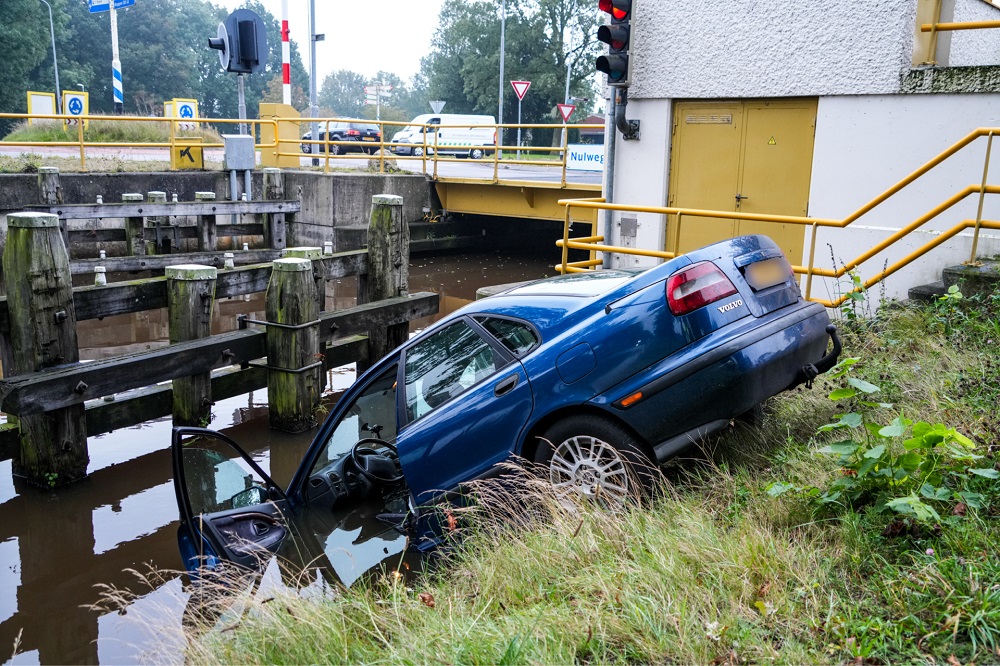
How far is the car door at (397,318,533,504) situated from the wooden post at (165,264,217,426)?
3.52 metres

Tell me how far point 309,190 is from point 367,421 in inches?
611

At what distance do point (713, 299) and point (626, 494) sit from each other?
1061mm

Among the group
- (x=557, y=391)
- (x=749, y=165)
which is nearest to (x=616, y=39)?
(x=749, y=165)

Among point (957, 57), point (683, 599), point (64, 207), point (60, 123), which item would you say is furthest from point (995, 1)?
point (60, 123)

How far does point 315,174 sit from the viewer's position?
20.2 meters

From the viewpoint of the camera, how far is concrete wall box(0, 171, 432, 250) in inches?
687

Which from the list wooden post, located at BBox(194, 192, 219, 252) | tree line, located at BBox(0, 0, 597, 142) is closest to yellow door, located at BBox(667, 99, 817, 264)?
wooden post, located at BBox(194, 192, 219, 252)

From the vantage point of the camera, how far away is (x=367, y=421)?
5.64 metres

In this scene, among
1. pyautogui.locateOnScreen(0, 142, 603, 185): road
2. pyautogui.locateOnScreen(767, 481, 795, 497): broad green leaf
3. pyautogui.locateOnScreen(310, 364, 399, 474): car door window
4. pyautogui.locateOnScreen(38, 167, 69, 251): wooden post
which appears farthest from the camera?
pyautogui.locateOnScreen(0, 142, 603, 185): road

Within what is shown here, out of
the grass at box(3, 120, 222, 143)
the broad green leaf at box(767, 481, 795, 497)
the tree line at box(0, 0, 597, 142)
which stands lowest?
the broad green leaf at box(767, 481, 795, 497)

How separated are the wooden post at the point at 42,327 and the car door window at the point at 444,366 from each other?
10.8 feet

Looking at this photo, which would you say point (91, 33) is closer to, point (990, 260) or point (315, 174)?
point (315, 174)

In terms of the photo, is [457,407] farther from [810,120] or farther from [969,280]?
[810,120]

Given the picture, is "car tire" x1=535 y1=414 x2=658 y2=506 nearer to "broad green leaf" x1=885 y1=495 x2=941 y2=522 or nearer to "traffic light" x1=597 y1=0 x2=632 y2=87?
"broad green leaf" x1=885 y1=495 x2=941 y2=522
